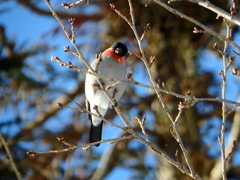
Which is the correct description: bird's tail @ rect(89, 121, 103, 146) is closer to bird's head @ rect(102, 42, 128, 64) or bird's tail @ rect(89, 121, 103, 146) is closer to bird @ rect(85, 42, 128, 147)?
bird @ rect(85, 42, 128, 147)

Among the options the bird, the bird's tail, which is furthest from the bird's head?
the bird's tail

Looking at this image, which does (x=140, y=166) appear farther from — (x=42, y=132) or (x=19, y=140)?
(x=19, y=140)

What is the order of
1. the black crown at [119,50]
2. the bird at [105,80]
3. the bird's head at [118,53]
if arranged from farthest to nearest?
the black crown at [119,50] < the bird's head at [118,53] < the bird at [105,80]

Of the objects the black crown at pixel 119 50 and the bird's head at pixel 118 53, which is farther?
the black crown at pixel 119 50

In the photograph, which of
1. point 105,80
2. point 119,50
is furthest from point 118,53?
point 105,80

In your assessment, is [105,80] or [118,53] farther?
[118,53]

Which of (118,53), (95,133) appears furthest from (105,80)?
(95,133)

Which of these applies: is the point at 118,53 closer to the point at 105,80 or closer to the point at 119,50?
the point at 119,50

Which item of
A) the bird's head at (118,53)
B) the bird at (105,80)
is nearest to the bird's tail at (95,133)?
the bird at (105,80)

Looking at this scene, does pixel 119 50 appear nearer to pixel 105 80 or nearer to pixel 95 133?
pixel 105 80

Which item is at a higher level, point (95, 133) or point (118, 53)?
point (118, 53)

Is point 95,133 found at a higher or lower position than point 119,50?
lower

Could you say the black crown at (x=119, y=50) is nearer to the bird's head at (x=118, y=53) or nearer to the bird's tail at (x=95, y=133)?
the bird's head at (x=118, y=53)

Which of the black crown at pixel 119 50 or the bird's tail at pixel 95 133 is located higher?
the black crown at pixel 119 50
